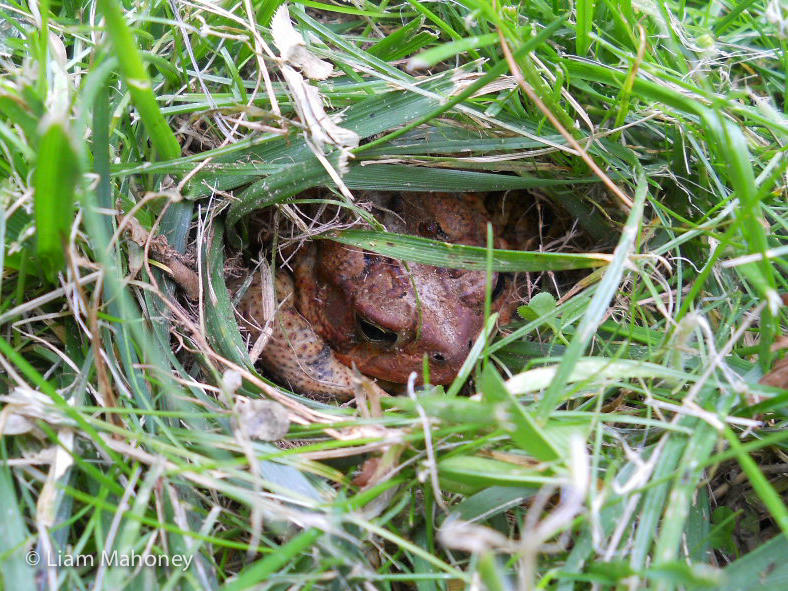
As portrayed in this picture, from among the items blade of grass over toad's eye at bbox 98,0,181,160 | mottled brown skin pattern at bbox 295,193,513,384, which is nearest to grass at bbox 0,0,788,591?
blade of grass over toad's eye at bbox 98,0,181,160

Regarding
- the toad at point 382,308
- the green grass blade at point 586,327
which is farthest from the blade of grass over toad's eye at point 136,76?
the green grass blade at point 586,327

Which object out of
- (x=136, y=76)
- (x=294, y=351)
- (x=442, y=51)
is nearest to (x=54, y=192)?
(x=136, y=76)

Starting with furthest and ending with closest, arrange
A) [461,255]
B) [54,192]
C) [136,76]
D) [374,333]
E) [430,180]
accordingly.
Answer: [374,333] → [430,180] → [461,255] → [136,76] → [54,192]

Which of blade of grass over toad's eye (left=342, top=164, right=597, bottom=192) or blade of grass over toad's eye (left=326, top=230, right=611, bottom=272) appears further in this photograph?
blade of grass over toad's eye (left=342, top=164, right=597, bottom=192)

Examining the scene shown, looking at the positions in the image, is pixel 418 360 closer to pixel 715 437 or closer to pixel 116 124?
pixel 715 437

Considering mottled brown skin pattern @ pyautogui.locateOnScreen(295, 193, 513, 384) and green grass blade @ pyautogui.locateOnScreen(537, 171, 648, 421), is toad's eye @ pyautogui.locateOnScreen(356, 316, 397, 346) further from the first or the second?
green grass blade @ pyautogui.locateOnScreen(537, 171, 648, 421)

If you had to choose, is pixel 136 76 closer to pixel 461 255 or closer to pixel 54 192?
pixel 54 192

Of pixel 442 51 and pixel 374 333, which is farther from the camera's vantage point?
pixel 374 333

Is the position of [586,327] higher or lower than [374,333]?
higher
